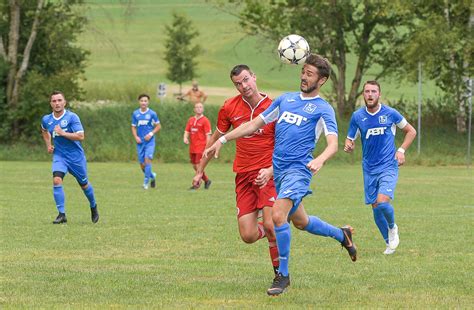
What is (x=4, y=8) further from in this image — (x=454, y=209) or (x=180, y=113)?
(x=454, y=209)

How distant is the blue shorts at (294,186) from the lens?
8633mm

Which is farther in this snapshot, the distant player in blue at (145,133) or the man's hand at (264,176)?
the distant player in blue at (145,133)

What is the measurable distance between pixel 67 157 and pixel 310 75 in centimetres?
687

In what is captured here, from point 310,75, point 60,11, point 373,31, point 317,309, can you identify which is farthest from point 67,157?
point 373,31

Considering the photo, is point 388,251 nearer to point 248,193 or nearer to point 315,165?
point 248,193

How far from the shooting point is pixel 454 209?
1816cm

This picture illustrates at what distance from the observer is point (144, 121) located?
76.9 feet

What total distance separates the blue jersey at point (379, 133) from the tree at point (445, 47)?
24.2m

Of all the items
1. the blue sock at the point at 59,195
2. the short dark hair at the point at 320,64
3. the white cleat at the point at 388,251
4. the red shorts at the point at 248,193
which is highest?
the short dark hair at the point at 320,64

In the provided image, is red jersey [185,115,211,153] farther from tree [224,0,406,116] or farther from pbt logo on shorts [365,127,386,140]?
tree [224,0,406,116]

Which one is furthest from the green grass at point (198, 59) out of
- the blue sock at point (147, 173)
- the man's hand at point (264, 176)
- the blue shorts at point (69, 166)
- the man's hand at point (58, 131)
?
the man's hand at point (264, 176)

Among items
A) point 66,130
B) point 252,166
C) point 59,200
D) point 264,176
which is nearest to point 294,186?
point 264,176

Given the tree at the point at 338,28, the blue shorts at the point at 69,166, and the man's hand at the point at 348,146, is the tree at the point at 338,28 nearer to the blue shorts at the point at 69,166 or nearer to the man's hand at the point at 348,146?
the blue shorts at the point at 69,166

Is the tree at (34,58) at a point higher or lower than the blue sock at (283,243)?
higher
